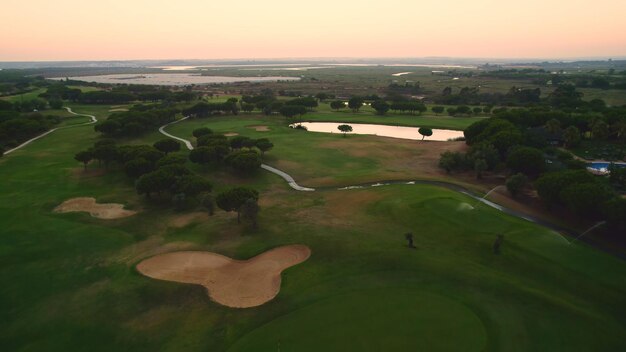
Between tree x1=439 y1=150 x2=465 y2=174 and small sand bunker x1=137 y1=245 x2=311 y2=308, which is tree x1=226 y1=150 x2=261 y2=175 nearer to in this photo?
small sand bunker x1=137 y1=245 x2=311 y2=308

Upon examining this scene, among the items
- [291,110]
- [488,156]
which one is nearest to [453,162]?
[488,156]

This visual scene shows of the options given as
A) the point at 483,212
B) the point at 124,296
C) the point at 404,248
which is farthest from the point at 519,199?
the point at 124,296

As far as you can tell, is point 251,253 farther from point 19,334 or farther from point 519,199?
point 519,199

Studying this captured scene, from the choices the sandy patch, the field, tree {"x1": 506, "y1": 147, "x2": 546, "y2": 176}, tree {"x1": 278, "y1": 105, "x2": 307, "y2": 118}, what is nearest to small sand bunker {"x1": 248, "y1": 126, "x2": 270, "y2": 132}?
tree {"x1": 278, "y1": 105, "x2": 307, "y2": 118}

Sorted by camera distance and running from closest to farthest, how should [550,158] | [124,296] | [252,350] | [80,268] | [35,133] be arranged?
1. [252,350]
2. [124,296]
3. [80,268]
4. [550,158]
5. [35,133]

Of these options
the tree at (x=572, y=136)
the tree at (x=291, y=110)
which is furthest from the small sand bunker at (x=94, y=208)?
the tree at (x=572, y=136)

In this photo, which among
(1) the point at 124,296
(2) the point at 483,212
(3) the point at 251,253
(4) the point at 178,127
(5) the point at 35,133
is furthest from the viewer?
(4) the point at 178,127

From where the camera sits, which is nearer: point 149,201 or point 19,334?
point 19,334
